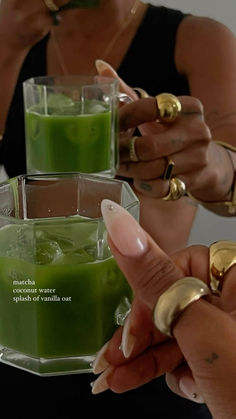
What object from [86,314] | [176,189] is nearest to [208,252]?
[86,314]

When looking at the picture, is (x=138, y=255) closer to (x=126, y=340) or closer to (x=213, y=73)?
(x=126, y=340)

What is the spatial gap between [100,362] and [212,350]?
0.15 meters

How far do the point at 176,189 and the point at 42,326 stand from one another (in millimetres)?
396

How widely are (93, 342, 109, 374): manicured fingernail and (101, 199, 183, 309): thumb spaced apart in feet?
0.31

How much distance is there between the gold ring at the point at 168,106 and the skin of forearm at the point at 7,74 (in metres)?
0.46

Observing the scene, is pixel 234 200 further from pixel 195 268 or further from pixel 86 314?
pixel 86 314

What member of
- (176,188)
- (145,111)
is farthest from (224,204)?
(145,111)

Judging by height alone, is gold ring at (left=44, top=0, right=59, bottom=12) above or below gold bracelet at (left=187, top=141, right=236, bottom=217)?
above

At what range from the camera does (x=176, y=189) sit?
821 mm

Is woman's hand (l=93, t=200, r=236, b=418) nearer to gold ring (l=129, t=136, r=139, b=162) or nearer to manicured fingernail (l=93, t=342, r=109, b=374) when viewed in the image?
manicured fingernail (l=93, t=342, r=109, b=374)

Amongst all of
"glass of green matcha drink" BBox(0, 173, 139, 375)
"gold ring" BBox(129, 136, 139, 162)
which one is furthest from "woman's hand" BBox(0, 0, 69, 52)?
"glass of green matcha drink" BBox(0, 173, 139, 375)

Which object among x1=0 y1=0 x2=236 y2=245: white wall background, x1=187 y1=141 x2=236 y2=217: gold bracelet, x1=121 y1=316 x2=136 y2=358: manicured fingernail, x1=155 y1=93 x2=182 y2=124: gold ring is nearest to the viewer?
x1=121 y1=316 x2=136 y2=358: manicured fingernail

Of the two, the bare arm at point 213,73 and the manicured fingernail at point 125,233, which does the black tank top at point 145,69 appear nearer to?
the bare arm at point 213,73

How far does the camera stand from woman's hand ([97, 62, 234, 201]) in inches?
30.5
